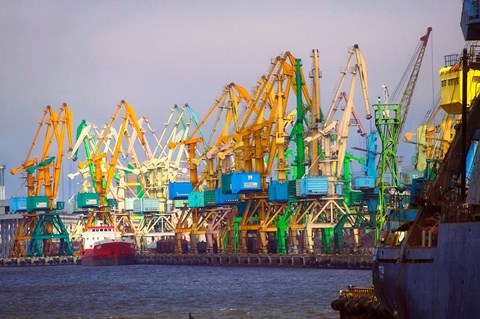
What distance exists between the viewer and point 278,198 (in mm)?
184000

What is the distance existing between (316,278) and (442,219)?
87822mm

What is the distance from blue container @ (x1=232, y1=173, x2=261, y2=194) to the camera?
7347 inches

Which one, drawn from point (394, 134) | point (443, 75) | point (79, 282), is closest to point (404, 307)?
point (443, 75)

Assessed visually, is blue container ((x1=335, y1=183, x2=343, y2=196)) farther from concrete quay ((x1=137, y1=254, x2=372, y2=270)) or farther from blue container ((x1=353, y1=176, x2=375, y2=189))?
blue container ((x1=353, y1=176, x2=375, y2=189))

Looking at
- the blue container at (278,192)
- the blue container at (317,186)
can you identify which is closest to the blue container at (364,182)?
the blue container at (317,186)

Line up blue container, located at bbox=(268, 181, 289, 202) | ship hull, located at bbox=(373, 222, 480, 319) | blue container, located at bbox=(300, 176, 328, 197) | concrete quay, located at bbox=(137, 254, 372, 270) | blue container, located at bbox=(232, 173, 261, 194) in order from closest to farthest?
ship hull, located at bbox=(373, 222, 480, 319)
concrete quay, located at bbox=(137, 254, 372, 270)
blue container, located at bbox=(300, 176, 328, 197)
blue container, located at bbox=(268, 181, 289, 202)
blue container, located at bbox=(232, 173, 261, 194)

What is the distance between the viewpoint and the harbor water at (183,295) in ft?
278

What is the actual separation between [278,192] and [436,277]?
141 m

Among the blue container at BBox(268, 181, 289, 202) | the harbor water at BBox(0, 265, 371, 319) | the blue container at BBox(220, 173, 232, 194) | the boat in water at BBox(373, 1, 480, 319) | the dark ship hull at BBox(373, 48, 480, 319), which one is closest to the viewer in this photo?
the dark ship hull at BBox(373, 48, 480, 319)

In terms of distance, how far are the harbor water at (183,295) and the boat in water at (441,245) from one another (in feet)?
79.7

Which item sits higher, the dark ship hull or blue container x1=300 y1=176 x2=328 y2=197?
blue container x1=300 y1=176 x2=328 y2=197

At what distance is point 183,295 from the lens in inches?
4252

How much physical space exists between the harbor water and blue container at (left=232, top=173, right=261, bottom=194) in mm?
30215

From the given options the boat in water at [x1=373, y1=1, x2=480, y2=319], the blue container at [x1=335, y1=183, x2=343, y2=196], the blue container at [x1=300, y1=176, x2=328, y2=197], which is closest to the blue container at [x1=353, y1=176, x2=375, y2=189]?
the blue container at [x1=300, y1=176, x2=328, y2=197]
